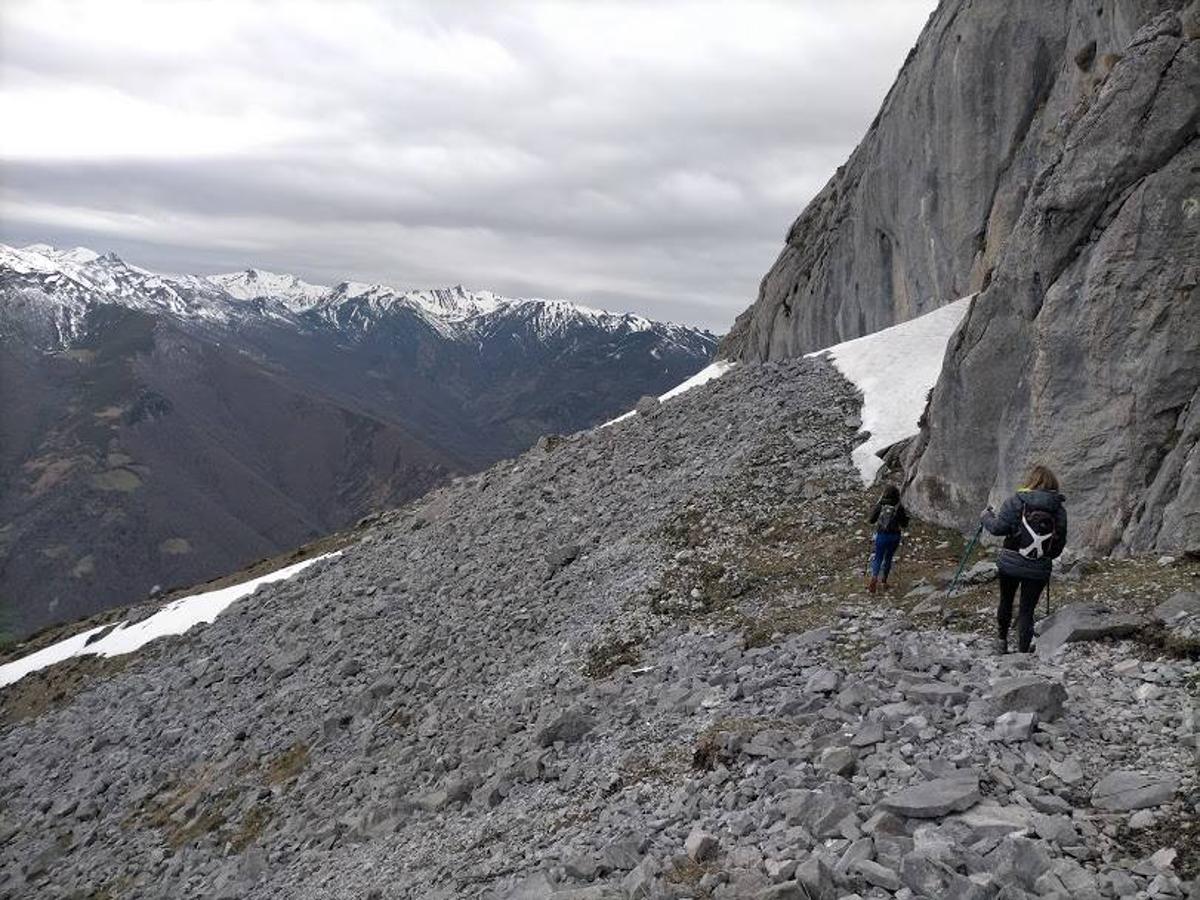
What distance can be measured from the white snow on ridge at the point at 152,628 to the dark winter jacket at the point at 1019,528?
42.1 meters

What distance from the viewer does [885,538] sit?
841 inches

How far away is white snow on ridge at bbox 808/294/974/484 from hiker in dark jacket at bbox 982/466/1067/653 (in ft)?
47.2

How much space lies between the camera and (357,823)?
2017 cm

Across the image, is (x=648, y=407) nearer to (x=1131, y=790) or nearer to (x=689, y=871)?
(x=689, y=871)

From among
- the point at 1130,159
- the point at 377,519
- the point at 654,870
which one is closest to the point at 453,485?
the point at 377,519

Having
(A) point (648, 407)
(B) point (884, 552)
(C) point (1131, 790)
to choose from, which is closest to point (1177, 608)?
(C) point (1131, 790)

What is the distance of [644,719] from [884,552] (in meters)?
7.79

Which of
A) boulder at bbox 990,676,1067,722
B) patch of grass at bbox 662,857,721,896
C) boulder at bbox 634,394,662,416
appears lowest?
patch of grass at bbox 662,857,721,896

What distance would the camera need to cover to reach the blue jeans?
70.0 ft

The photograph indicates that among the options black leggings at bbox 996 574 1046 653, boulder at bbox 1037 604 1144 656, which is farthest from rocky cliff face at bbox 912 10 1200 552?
black leggings at bbox 996 574 1046 653

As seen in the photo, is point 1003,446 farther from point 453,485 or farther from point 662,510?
point 453,485

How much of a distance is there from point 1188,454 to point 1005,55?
28.3 m

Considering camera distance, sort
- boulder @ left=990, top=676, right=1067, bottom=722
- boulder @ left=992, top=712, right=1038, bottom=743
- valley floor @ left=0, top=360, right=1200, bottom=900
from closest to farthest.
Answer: valley floor @ left=0, top=360, right=1200, bottom=900 → boulder @ left=992, top=712, right=1038, bottom=743 → boulder @ left=990, top=676, right=1067, bottom=722

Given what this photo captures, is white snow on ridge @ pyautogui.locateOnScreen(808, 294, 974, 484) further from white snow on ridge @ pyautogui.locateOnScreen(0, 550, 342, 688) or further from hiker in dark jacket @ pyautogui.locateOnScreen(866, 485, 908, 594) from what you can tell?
white snow on ridge @ pyautogui.locateOnScreen(0, 550, 342, 688)
